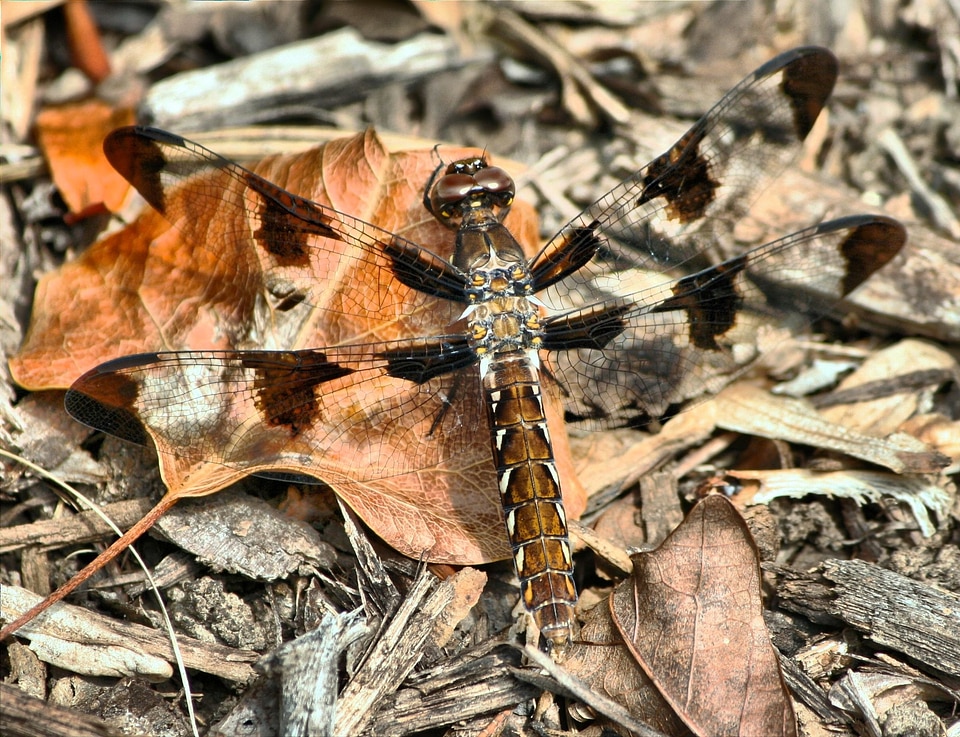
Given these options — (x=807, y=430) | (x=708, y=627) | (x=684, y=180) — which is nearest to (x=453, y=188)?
(x=684, y=180)

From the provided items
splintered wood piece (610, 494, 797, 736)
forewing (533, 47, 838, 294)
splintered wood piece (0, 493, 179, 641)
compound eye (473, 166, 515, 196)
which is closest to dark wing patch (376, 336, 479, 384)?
forewing (533, 47, 838, 294)

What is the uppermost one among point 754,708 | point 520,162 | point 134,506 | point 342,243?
point 520,162

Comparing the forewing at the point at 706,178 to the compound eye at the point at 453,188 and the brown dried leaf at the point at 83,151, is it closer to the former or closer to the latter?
the compound eye at the point at 453,188

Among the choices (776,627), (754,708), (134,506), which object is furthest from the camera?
(134,506)

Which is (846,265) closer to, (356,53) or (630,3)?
(630,3)

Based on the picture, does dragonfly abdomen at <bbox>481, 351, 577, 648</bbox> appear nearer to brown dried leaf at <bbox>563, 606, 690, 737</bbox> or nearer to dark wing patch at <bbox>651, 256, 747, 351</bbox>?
brown dried leaf at <bbox>563, 606, 690, 737</bbox>

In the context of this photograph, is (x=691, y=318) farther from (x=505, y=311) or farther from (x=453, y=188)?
(x=453, y=188)

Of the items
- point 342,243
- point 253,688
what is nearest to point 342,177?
point 342,243
